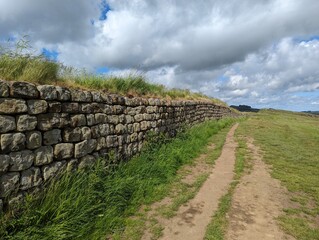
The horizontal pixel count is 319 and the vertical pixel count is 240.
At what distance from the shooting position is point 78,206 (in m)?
4.45

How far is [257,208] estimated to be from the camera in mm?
5512

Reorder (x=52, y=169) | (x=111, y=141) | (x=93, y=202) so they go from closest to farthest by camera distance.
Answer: (x=52, y=169) → (x=93, y=202) → (x=111, y=141)

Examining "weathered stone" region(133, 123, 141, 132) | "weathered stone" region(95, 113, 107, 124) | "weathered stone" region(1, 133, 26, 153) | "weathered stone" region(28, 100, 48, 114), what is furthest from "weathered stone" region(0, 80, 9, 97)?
"weathered stone" region(133, 123, 141, 132)

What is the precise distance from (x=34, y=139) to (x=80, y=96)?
134 cm

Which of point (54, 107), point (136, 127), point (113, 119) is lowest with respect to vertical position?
point (136, 127)

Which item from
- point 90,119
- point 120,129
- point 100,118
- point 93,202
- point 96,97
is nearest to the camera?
point 93,202

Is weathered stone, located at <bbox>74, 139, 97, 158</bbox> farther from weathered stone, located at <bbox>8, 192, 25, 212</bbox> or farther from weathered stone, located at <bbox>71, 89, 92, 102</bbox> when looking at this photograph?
weathered stone, located at <bbox>8, 192, 25, 212</bbox>

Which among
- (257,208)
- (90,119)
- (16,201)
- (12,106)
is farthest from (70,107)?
(257,208)

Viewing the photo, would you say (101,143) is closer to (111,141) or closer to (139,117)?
(111,141)

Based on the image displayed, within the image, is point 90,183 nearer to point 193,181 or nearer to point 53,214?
point 53,214

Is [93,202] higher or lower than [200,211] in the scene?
higher

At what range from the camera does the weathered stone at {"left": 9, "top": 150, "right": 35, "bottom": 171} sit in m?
3.95

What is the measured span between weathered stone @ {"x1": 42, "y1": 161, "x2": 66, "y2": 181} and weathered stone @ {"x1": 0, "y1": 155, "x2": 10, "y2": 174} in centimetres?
69

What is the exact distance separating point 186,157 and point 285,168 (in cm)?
289
